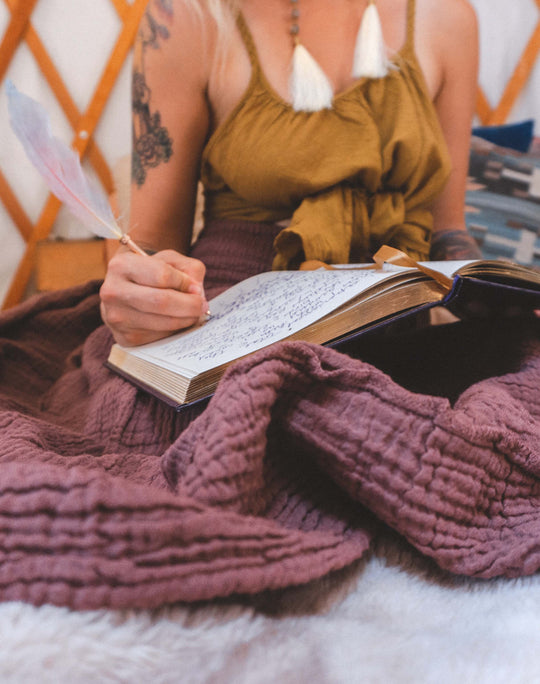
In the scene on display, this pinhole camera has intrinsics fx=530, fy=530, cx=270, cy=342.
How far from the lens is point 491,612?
225 millimetres

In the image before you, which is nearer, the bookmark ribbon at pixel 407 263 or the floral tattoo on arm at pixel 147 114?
the bookmark ribbon at pixel 407 263

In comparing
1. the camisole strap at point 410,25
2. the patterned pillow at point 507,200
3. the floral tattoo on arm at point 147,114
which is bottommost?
the patterned pillow at point 507,200

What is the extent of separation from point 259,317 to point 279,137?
0.27 meters

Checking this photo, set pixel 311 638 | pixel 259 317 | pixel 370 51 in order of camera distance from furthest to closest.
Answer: pixel 370 51 < pixel 259 317 < pixel 311 638

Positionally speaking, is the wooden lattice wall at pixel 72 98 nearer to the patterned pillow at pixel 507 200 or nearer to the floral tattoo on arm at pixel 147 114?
the patterned pillow at pixel 507 200

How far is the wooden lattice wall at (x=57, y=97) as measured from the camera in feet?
4.66

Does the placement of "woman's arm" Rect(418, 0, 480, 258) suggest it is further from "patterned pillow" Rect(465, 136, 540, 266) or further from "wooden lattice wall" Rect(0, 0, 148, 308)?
"wooden lattice wall" Rect(0, 0, 148, 308)

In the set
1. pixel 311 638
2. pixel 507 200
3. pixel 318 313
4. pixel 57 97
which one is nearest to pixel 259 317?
pixel 318 313

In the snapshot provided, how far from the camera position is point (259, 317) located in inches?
14.0

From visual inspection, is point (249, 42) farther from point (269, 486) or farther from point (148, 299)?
point (269, 486)

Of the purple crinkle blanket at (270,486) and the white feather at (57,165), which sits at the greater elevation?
the white feather at (57,165)

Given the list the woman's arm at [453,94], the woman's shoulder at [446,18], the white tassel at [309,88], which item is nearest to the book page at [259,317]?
the white tassel at [309,88]

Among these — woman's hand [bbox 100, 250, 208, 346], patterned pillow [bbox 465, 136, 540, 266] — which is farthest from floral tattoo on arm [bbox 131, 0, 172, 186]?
patterned pillow [bbox 465, 136, 540, 266]

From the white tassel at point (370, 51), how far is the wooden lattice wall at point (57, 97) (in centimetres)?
111
